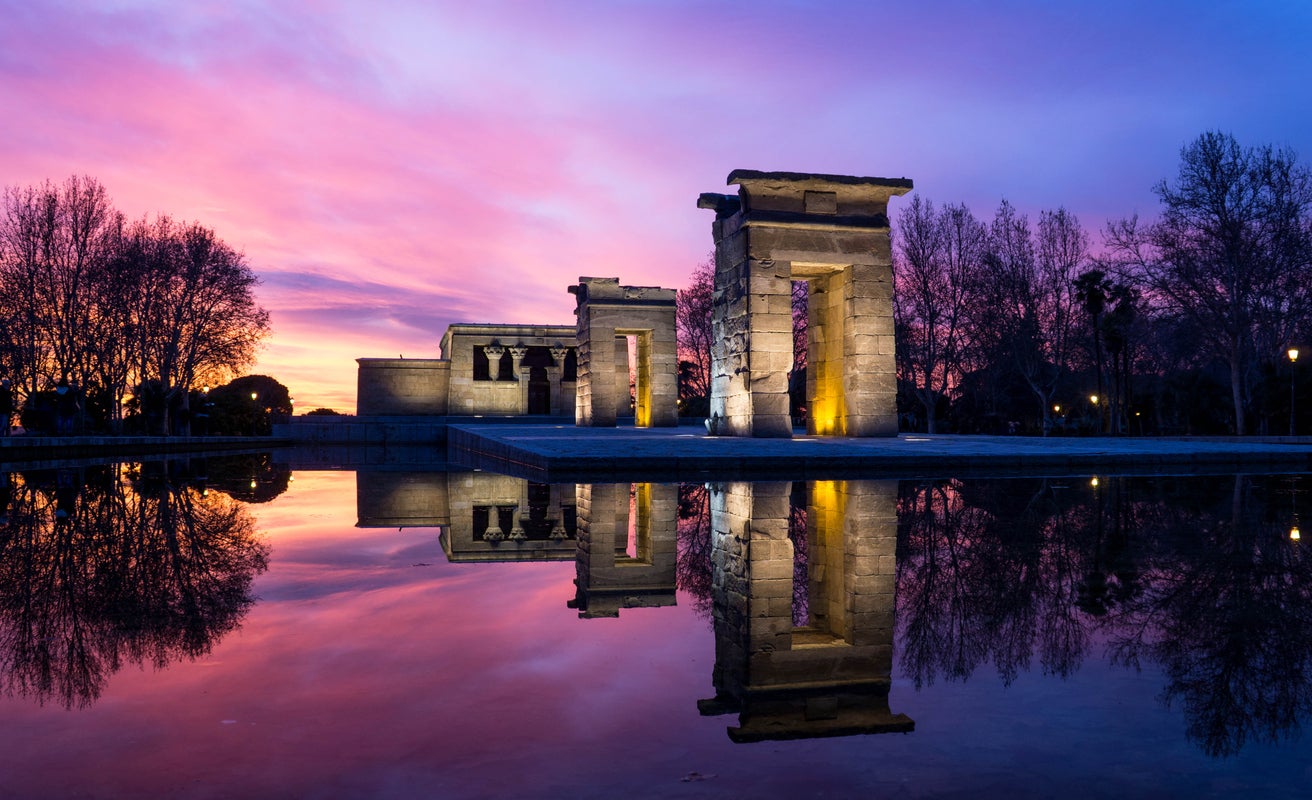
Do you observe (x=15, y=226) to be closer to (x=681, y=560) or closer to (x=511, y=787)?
(x=681, y=560)

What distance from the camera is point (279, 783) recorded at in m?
2.08

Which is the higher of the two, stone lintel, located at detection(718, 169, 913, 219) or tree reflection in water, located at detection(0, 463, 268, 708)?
stone lintel, located at detection(718, 169, 913, 219)

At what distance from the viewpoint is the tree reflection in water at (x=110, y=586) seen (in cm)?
319

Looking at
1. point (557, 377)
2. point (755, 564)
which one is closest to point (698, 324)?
point (557, 377)

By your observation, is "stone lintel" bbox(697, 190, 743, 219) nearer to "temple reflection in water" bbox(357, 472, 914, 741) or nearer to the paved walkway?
the paved walkway

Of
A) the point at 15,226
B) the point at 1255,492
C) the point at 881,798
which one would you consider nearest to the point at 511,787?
the point at 881,798

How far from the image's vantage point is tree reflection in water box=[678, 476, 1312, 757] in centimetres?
285

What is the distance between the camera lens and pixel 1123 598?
4230 millimetres

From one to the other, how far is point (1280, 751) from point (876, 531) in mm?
4366

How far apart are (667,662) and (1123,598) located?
2344mm

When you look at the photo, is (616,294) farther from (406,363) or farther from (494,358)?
(406,363)

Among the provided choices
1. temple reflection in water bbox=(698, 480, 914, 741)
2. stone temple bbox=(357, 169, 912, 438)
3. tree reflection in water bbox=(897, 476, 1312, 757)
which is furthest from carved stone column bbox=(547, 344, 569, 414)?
temple reflection in water bbox=(698, 480, 914, 741)

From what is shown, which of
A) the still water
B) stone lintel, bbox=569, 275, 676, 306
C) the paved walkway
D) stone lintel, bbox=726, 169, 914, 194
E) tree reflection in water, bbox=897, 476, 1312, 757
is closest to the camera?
the still water

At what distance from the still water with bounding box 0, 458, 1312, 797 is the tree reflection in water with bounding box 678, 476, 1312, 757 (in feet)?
0.06
